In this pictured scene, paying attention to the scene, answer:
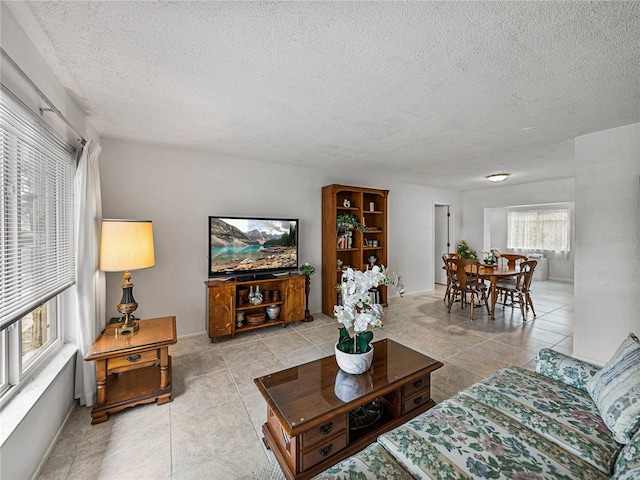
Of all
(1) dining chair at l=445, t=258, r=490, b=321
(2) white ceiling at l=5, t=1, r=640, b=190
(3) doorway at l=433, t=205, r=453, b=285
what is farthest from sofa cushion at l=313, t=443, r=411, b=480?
(3) doorway at l=433, t=205, r=453, b=285

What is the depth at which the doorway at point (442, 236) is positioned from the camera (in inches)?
278

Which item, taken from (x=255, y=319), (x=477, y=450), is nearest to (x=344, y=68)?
(x=477, y=450)

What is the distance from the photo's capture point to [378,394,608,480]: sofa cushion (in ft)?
3.59

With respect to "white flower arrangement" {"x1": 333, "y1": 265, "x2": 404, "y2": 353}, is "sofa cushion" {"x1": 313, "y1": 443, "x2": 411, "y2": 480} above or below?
below

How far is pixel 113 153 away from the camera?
10.3ft

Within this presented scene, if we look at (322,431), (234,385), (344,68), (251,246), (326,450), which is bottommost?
(234,385)

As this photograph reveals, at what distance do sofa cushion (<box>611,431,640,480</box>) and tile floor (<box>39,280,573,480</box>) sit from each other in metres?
1.30

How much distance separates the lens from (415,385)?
2.01 meters

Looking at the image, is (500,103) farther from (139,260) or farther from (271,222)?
(139,260)

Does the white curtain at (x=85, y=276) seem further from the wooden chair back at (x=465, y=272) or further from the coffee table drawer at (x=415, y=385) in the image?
the wooden chair back at (x=465, y=272)

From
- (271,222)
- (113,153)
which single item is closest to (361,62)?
(271,222)

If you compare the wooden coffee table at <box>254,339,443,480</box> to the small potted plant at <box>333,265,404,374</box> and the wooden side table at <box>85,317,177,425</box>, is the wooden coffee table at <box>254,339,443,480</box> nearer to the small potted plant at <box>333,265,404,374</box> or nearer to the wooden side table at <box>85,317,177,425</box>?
the small potted plant at <box>333,265,404,374</box>

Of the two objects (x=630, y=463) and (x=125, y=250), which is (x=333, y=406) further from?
(x=125, y=250)

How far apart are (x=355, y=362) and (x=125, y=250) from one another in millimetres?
2032
